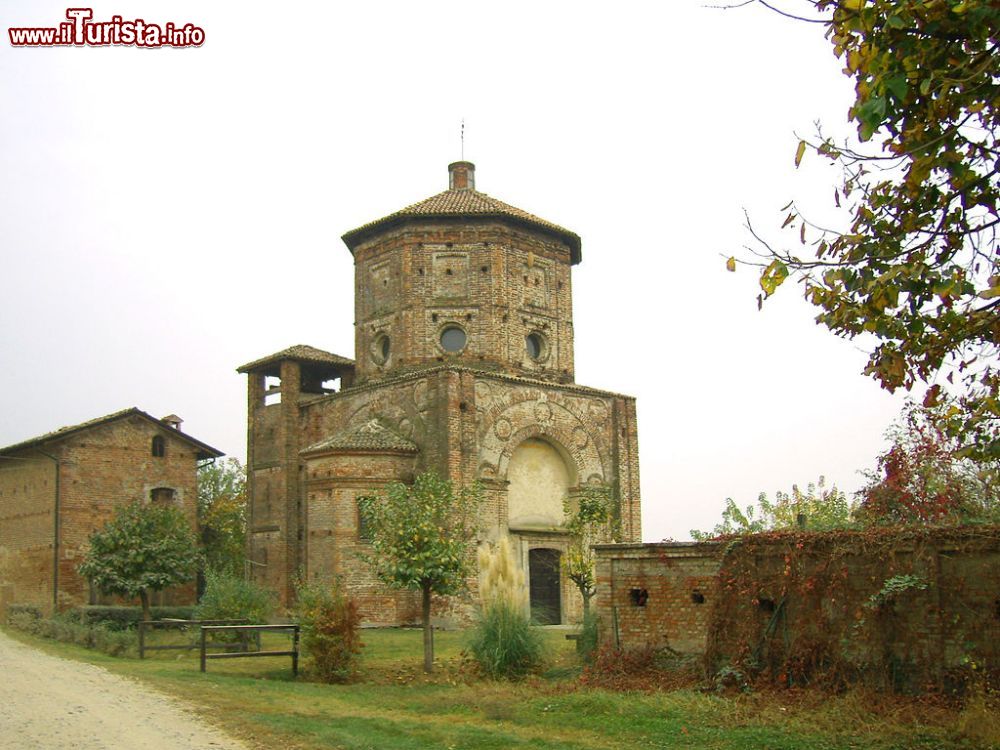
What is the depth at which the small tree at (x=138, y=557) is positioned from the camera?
23188mm

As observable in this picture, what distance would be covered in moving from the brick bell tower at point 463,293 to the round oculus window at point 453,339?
0.10ft

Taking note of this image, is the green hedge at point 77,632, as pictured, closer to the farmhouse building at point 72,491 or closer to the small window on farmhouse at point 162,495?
the farmhouse building at point 72,491

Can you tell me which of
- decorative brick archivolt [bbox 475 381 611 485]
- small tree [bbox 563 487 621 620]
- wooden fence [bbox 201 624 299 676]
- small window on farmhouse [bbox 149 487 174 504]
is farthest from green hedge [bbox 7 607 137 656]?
decorative brick archivolt [bbox 475 381 611 485]

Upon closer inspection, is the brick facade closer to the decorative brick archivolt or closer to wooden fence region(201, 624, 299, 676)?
wooden fence region(201, 624, 299, 676)

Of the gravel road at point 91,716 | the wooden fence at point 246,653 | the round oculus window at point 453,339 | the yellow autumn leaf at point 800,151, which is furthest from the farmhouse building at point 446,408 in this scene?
the yellow autumn leaf at point 800,151

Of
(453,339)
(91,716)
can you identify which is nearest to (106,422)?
(453,339)

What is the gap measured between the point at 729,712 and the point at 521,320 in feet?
64.2

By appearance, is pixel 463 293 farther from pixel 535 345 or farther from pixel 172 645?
pixel 172 645

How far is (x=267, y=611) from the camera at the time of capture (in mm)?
22359

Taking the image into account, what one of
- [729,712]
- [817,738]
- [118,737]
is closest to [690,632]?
[729,712]

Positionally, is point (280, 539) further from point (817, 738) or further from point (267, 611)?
point (817, 738)

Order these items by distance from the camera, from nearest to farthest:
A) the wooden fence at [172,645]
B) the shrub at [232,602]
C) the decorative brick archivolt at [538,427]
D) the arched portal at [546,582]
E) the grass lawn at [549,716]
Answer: the grass lawn at [549,716] → the wooden fence at [172,645] → the shrub at [232,602] → the decorative brick archivolt at [538,427] → the arched portal at [546,582]

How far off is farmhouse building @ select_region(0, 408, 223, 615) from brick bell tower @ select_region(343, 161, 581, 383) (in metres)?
7.33

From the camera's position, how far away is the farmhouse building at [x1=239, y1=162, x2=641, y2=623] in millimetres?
27594
